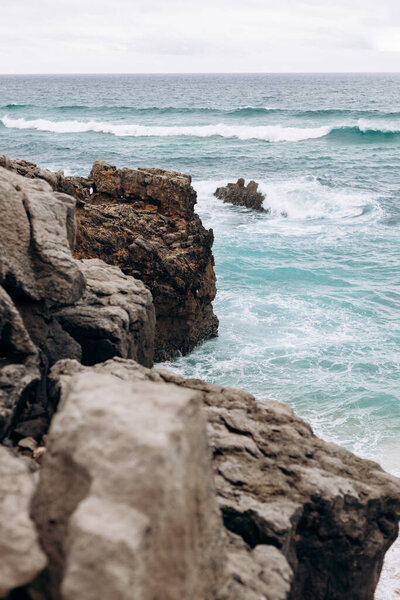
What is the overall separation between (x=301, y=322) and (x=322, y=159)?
102ft

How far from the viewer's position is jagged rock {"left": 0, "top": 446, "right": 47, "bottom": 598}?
3.23 meters

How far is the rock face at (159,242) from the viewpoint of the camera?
13.0m

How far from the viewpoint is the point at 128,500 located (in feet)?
10.2

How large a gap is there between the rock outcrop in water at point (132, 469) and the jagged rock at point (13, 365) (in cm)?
2

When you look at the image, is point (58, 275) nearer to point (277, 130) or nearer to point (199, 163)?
point (199, 163)

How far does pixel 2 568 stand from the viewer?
3.23m

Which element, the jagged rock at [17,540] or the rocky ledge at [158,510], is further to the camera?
the jagged rock at [17,540]

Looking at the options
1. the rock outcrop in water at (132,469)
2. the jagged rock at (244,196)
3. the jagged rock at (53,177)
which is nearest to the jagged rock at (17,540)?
the rock outcrop in water at (132,469)

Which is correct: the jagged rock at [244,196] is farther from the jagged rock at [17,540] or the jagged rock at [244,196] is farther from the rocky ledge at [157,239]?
the jagged rock at [17,540]

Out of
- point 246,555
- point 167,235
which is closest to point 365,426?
point 167,235

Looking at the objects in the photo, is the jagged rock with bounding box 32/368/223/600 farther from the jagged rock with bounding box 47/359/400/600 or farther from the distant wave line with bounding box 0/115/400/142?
the distant wave line with bounding box 0/115/400/142

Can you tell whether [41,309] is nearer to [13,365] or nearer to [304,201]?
[13,365]

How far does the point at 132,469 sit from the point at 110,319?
5356mm

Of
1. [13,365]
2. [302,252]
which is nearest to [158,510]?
[13,365]
